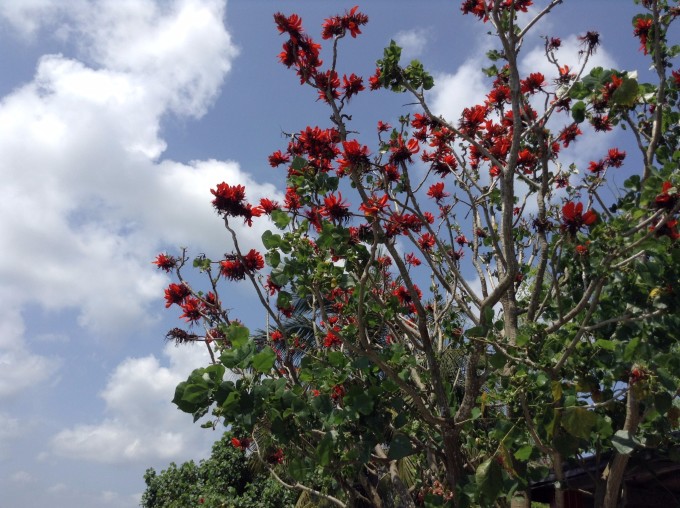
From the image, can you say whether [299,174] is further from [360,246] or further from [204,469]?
[204,469]

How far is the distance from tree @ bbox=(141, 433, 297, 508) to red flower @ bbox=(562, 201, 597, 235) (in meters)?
8.99

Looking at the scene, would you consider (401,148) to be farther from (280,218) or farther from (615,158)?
(615,158)

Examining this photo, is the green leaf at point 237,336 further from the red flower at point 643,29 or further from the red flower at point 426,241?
the red flower at point 643,29

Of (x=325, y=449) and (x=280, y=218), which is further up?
(x=280, y=218)

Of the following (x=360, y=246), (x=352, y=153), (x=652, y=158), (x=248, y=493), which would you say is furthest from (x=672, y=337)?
(x=248, y=493)

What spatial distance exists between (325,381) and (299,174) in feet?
4.25

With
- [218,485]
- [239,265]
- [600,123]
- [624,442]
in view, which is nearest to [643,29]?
[600,123]

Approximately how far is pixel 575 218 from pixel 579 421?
1.02 m

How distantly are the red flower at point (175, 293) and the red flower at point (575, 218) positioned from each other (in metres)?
2.88

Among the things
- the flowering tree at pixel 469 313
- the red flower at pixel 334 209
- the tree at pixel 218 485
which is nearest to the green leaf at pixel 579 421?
the flowering tree at pixel 469 313

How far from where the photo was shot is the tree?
36.2 feet

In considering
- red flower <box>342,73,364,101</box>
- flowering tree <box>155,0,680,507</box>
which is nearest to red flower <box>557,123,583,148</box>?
flowering tree <box>155,0,680,507</box>

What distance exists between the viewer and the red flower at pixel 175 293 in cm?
486

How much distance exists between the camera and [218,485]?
1248 cm
